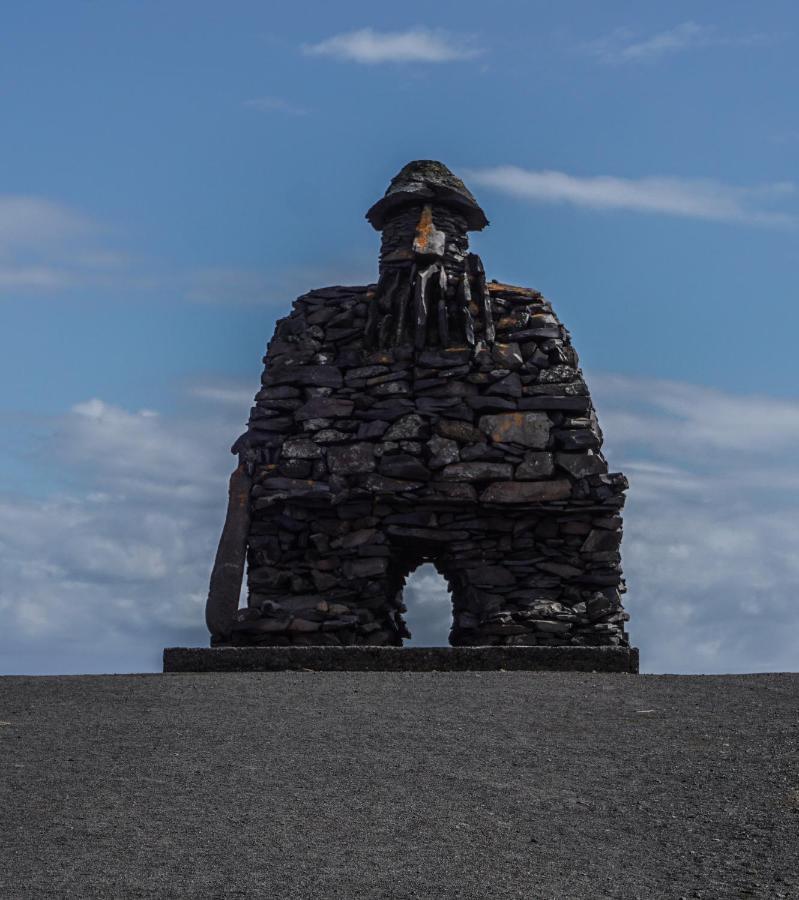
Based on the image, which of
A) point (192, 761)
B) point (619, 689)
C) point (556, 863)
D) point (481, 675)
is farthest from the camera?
point (481, 675)

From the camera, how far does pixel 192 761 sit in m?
9.30

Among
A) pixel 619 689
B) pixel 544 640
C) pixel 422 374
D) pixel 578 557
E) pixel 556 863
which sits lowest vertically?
pixel 556 863

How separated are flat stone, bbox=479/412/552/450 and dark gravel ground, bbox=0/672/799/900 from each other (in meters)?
5.52

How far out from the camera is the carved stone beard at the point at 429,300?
1750cm

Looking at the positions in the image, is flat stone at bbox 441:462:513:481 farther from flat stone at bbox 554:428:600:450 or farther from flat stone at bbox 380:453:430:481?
flat stone at bbox 554:428:600:450

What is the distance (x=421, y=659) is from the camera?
13406 millimetres

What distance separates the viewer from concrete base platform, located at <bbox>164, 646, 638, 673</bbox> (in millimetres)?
13422

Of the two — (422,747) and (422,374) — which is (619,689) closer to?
(422,747)

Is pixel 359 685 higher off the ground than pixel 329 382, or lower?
lower

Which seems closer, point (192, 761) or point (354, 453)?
point (192, 761)

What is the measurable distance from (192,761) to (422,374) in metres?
8.79

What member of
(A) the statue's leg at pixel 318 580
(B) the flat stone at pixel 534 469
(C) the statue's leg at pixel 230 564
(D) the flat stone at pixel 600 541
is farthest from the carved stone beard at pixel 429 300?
(D) the flat stone at pixel 600 541

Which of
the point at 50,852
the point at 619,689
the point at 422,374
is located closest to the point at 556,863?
the point at 50,852

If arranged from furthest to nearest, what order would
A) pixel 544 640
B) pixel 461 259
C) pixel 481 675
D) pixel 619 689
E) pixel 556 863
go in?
pixel 461 259, pixel 544 640, pixel 481 675, pixel 619 689, pixel 556 863
